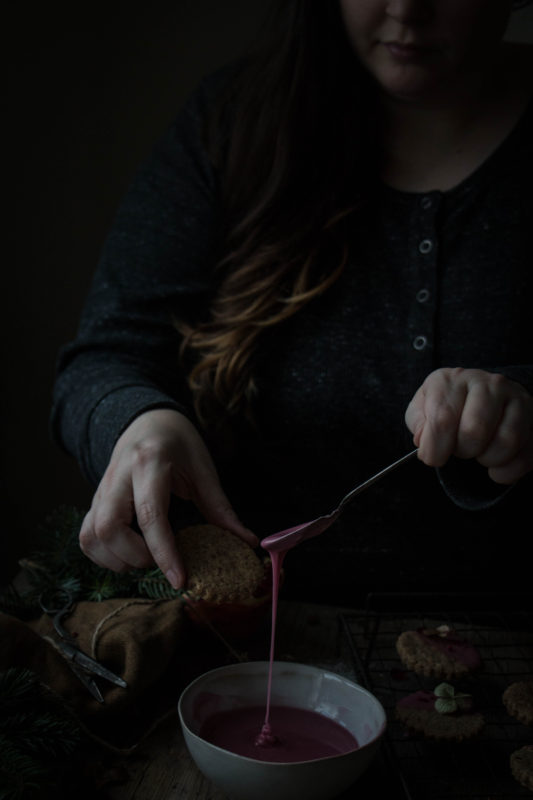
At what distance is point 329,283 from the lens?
51.8 inches

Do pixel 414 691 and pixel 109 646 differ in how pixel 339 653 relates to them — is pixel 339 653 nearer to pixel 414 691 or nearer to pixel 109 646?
pixel 414 691

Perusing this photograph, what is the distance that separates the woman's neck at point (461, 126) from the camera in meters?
1.33

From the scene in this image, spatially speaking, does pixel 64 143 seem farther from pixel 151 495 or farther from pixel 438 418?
pixel 438 418

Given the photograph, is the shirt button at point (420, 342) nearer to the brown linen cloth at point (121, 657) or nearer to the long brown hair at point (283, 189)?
the long brown hair at point (283, 189)

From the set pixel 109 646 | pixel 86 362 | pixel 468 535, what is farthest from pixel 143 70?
pixel 109 646

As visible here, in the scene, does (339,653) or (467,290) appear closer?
(339,653)

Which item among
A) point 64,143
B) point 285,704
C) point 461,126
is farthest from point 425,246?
point 64,143

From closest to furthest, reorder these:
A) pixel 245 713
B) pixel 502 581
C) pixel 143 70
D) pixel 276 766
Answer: pixel 276 766
pixel 245 713
pixel 502 581
pixel 143 70

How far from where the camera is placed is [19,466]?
2.02 metres

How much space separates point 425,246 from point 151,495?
62 cm

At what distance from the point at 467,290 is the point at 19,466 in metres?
1.25

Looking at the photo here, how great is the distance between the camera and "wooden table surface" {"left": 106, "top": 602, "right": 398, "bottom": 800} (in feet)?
2.72

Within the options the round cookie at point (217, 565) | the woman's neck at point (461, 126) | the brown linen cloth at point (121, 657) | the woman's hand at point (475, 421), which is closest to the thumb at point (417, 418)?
the woman's hand at point (475, 421)

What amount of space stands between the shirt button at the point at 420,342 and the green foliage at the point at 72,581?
1.70ft
